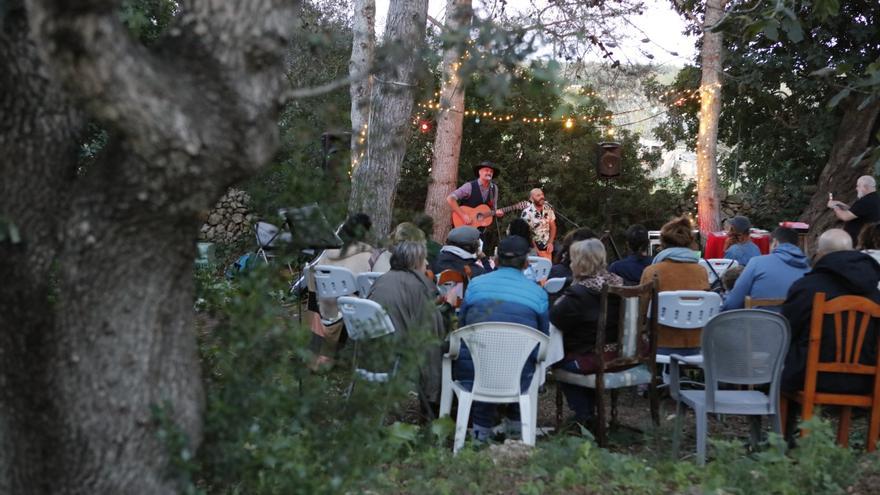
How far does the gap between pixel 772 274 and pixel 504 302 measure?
190 centimetres

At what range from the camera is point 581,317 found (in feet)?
19.0

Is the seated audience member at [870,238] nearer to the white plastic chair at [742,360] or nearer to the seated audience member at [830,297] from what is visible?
the seated audience member at [830,297]

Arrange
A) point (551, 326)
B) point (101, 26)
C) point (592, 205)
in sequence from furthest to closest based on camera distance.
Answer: point (592, 205)
point (551, 326)
point (101, 26)

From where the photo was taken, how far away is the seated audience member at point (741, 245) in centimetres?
936

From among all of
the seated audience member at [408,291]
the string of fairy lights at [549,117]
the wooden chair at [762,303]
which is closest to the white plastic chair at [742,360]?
the wooden chair at [762,303]

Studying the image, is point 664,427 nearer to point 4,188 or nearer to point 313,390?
point 313,390

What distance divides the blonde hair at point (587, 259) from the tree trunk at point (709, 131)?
1170 cm

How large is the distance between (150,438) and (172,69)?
898 mm

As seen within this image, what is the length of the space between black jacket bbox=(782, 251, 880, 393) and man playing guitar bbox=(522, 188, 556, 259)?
768cm

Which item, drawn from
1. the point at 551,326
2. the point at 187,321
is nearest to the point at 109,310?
the point at 187,321

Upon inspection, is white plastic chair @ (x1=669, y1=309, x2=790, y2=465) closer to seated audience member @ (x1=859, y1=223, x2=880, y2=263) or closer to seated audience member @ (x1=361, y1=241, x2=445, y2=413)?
seated audience member @ (x1=361, y1=241, x2=445, y2=413)

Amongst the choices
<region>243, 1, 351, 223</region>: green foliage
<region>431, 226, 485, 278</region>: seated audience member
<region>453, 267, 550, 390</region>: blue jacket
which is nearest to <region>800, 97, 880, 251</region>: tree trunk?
<region>431, 226, 485, 278</region>: seated audience member

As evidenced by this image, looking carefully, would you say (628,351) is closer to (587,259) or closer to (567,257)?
(587,259)

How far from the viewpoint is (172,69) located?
6.82 feet
